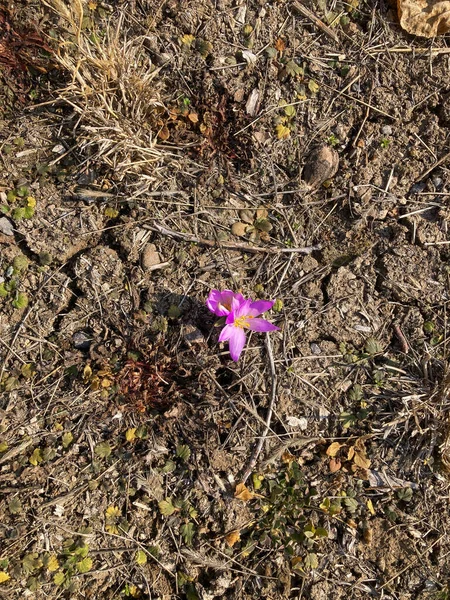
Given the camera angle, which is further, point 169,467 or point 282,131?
point 282,131

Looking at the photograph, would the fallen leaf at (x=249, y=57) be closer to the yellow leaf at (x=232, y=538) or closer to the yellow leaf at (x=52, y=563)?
the yellow leaf at (x=232, y=538)

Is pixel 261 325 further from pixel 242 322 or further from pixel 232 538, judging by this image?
pixel 232 538

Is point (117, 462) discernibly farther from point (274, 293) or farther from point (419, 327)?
point (419, 327)

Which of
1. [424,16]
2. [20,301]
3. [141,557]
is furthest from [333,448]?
[424,16]

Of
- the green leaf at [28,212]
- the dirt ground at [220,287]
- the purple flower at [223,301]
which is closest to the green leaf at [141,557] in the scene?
the dirt ground at [220,287]

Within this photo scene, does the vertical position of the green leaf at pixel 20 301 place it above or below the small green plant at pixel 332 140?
below

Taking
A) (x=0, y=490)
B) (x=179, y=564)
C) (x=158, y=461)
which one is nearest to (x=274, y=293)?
(x=158, y=461)

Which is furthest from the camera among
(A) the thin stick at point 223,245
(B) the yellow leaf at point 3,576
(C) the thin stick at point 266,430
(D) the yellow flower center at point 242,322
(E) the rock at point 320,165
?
(E) the rock at point 320,165
